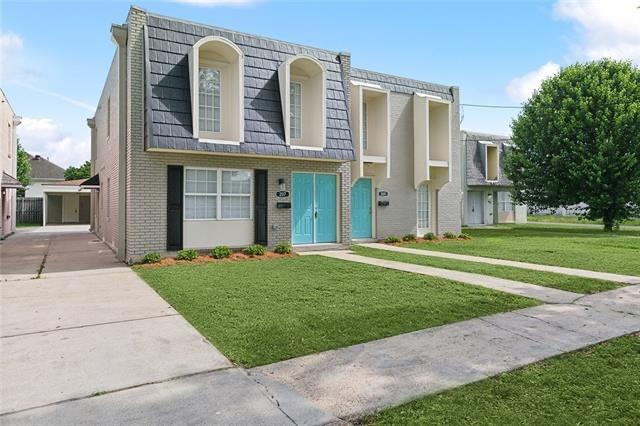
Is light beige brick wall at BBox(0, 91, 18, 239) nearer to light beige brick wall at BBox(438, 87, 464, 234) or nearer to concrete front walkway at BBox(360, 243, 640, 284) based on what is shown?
concrete front walkway at BBox(360, 243, 640, 284)

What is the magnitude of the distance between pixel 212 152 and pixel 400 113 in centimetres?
880

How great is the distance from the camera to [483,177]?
28328 mm

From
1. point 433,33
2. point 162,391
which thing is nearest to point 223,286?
point 162,391

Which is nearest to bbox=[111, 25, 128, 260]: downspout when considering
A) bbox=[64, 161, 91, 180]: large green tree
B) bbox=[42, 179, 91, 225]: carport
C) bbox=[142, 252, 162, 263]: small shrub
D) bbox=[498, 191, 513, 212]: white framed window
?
bbox=[142, 252, 162, 263]: small shrub

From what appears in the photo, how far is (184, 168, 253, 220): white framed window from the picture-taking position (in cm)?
1173

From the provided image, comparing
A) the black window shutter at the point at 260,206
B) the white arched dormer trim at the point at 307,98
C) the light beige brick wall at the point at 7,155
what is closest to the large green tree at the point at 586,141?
the white arched dormer trim at the point at 307,98

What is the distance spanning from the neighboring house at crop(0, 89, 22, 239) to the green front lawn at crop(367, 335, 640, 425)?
68.2 feet

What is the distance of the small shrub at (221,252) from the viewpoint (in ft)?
37.7

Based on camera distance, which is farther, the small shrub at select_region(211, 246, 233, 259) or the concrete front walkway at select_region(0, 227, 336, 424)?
the small shrub at select_region(211, 246, 233, 259)

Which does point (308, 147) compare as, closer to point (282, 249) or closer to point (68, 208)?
point (282, 249)

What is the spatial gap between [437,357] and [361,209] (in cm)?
1225

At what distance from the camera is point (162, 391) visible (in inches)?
137

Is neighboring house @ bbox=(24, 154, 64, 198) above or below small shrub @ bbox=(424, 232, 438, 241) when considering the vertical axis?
above

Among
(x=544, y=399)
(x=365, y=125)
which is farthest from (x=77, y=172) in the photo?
(x=544, y=399)
